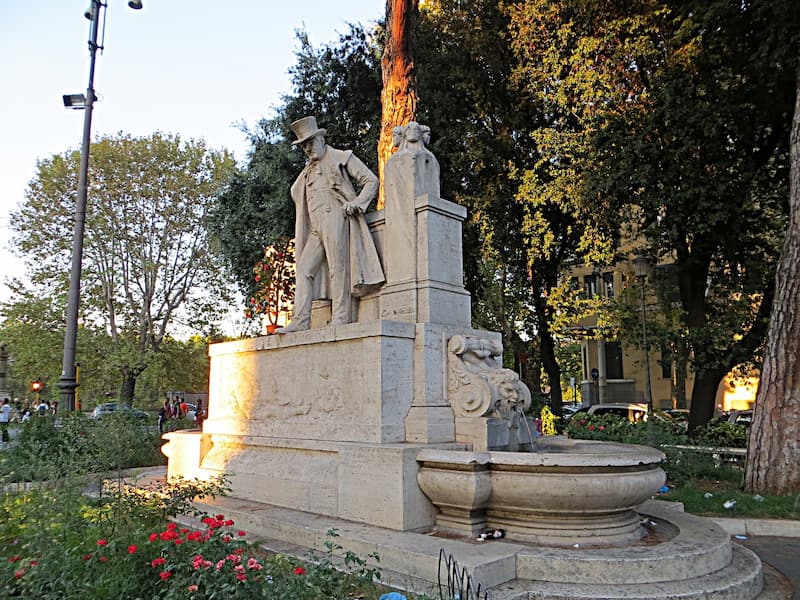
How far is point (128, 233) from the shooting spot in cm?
2714

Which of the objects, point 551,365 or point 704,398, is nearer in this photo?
point 704,398

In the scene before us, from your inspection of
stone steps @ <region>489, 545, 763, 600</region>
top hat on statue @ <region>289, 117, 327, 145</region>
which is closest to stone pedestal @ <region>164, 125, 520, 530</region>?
stone steps @ <region>489, 545, 763, 600</region>

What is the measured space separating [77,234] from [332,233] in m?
7.98

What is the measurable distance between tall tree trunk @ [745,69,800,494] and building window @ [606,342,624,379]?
29.4 m

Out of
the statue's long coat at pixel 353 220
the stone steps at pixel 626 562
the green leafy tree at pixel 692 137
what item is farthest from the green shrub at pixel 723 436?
the statue's long coat at pixel 353 220

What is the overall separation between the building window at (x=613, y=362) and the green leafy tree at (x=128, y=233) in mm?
23577

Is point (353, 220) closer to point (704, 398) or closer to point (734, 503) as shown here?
point (734, 503)

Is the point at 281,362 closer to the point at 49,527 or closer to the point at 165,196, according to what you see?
the point at 49,527

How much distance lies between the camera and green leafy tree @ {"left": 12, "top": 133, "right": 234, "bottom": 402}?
88.1ft

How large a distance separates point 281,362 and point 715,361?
1072 cm

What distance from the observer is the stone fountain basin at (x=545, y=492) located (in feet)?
15.9

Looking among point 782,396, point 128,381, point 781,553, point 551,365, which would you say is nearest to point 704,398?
point 551,365

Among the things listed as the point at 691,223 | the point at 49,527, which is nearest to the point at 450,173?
the point at 691,223

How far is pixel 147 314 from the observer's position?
27.6 m
